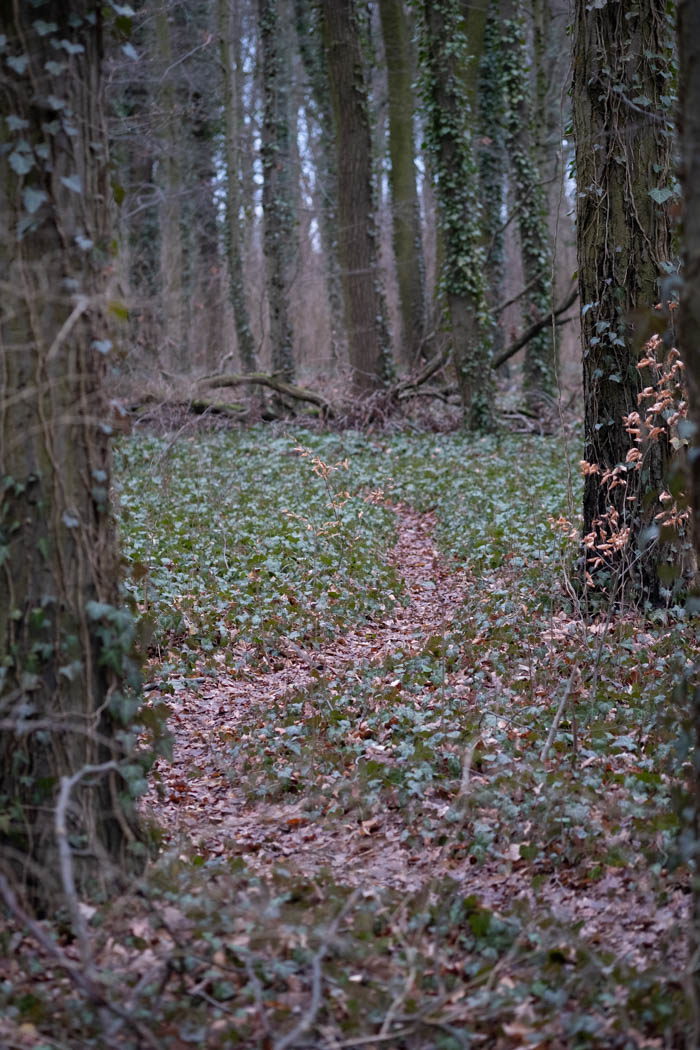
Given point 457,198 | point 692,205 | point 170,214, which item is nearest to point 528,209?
point 457,198

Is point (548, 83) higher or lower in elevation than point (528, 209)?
higher

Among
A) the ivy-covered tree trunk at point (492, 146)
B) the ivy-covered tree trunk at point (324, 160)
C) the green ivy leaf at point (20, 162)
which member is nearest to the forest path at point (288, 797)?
the green ivy leaf at point (20, 162)

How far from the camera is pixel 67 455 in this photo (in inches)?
136

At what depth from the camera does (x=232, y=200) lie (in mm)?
21266

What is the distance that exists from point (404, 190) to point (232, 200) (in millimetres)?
3963

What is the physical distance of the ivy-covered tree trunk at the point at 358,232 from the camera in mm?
17562

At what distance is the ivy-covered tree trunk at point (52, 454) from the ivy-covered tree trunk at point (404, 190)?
17.9 meters

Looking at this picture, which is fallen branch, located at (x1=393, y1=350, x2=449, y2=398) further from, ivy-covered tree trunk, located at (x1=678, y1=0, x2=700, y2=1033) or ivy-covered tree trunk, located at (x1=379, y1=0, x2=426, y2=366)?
ivy-covered tree trunk, located at (x1=678, y1=0, x2=700, y2=1033)

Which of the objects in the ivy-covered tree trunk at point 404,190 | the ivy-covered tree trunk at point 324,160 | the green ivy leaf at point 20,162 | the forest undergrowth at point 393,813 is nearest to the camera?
the forest undergrowth at point 393,813

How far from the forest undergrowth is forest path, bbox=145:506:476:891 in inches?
0.7

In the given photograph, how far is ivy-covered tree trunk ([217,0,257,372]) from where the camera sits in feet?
67.5

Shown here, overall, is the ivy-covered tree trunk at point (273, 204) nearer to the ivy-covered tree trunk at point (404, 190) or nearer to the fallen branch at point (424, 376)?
the fallen branch at point (424, 376)

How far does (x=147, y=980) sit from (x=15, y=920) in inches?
31.7

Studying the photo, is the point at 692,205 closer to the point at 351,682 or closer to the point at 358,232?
the point at 351,682
